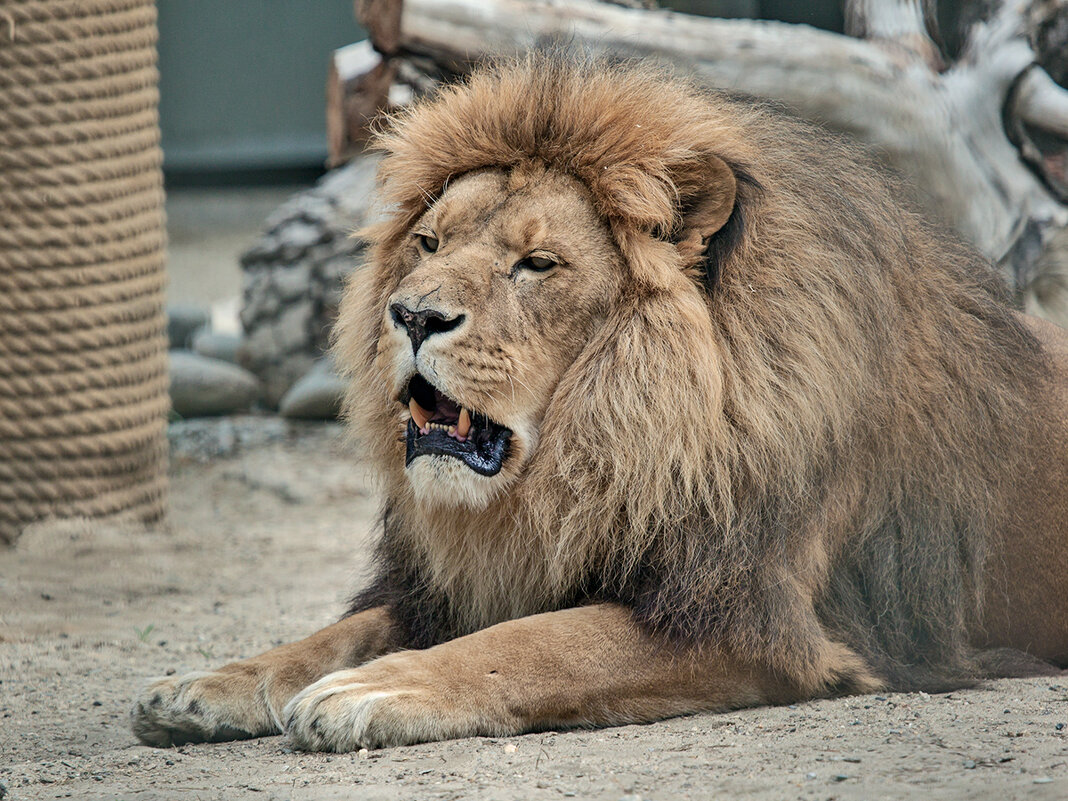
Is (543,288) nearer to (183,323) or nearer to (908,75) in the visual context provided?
(908,75)

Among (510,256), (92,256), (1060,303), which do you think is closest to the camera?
(510,256)

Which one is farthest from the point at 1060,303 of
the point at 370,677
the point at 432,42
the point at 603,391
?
the point at 370,677

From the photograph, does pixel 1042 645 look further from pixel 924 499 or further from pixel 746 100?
pixel 746 100

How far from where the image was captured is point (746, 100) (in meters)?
3.00

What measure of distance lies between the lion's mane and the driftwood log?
172 cm

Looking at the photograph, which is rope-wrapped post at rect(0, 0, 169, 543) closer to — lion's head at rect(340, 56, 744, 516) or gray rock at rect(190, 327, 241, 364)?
lion's head at rect(340, 56, 744, 516)

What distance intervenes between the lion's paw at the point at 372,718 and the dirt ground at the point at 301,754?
4 cm

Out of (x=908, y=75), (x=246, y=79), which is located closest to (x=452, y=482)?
(x=908, y=75)

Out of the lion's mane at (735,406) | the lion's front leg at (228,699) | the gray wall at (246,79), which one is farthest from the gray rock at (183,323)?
the lion's front leg at (228,699)

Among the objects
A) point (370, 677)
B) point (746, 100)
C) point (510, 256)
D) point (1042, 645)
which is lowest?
point (1042, 645)

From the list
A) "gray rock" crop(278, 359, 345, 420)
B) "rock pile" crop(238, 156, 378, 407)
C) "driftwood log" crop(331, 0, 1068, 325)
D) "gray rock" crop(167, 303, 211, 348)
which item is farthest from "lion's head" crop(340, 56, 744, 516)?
"gray rock" crop(167, 303, 211, 348)

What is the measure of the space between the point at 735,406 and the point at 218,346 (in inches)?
214

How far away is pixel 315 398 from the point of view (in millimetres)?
6469

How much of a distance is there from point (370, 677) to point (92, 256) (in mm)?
2509
